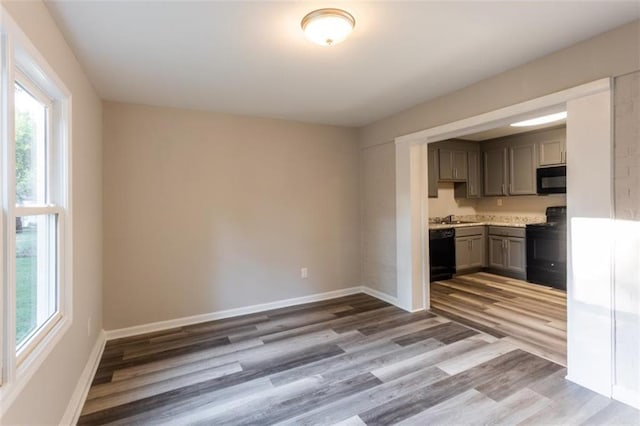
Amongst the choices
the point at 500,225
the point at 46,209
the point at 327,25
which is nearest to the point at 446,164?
the point at 500,225

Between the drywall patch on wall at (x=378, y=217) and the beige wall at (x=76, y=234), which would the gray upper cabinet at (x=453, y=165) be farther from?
the beige wall at (x=76, y=234)

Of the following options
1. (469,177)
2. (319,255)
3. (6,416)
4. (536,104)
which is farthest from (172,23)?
(469,177)

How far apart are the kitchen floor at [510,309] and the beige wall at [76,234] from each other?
135 inches

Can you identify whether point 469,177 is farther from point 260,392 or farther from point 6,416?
point 6,416

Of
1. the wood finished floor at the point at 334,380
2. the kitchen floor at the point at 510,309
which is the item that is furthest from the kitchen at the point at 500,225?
the wood finished floor at the point at 334,380

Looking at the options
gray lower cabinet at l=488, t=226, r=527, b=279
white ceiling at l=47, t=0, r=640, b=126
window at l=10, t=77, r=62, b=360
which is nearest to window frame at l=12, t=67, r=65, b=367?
window at l=10, t=77, r=62, b=360

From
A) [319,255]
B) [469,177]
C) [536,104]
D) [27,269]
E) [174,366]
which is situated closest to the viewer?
[27,269]

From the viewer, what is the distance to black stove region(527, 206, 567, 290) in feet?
14.4

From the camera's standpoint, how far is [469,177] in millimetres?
5660

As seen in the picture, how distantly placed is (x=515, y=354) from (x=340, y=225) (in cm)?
248

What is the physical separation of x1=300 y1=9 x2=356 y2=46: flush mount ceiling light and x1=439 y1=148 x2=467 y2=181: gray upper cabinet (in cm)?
397

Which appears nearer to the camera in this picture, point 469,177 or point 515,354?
point 515,354

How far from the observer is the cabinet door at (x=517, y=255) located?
16.1 feet

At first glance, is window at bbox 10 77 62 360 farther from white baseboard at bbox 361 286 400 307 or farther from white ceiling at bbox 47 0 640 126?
white baseboard at bbox 361 286 400 307
